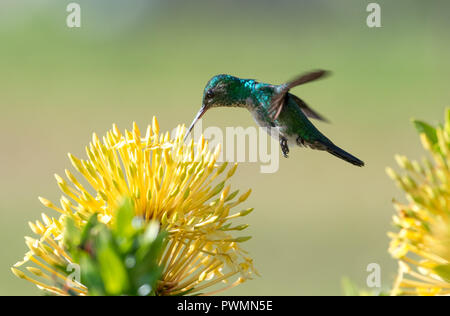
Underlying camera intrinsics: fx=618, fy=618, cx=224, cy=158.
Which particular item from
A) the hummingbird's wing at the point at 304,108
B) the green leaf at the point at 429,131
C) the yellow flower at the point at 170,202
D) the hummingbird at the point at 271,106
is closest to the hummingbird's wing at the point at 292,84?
the hummingbird at the point at 271,106

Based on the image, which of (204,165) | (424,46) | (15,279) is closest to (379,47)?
(424,46)

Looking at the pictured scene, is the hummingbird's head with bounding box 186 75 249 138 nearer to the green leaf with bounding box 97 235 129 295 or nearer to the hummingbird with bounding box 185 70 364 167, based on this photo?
the hummingbird with bounding box 185 70 364 167

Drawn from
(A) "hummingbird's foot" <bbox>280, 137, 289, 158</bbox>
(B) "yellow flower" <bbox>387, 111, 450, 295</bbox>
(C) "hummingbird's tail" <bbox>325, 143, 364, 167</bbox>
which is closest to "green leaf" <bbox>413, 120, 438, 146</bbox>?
(B) "yellow flower" <bbox>387, 111, 450, 295</bbox>

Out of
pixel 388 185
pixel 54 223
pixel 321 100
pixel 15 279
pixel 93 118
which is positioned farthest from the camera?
pixel 321 100

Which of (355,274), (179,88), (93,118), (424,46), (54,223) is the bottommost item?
(355,274)

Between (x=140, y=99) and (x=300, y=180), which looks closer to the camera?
(x=300, y=180)

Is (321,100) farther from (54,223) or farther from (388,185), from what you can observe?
(54,223)
